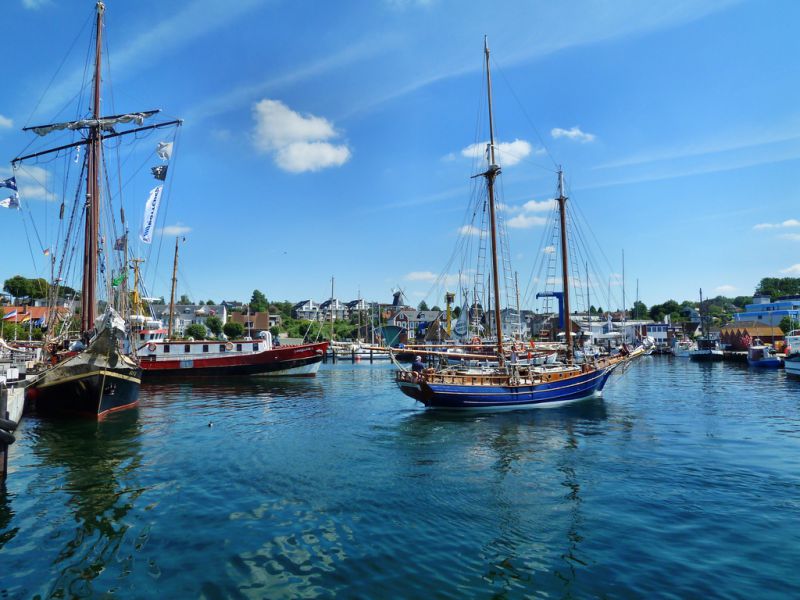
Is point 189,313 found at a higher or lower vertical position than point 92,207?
lower

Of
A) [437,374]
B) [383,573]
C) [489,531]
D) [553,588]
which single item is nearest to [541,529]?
[489,531]

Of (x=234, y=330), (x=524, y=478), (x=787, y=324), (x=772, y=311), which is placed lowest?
(x=524, y=478)

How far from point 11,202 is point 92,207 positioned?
3.82 meters

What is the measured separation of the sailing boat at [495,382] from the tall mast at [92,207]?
18.5m

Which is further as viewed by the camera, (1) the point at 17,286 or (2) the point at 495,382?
(1) the point at 17,286

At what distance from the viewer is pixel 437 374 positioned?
27.1 meters

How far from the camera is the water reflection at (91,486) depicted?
8.92 m

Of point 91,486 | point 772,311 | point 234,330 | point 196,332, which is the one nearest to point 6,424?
point 91,486

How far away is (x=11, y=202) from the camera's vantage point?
990 inches

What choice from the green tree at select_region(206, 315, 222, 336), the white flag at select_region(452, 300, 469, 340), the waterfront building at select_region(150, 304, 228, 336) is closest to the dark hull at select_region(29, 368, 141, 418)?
the white flag at select_region(452, 300, 469, 340)

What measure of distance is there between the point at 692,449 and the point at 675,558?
35.3 ft

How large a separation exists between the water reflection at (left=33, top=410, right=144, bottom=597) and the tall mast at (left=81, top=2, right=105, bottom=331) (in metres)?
7.67

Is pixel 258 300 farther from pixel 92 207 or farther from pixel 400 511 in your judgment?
pixel 400 511

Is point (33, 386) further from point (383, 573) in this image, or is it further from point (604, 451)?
point (604, 451)
